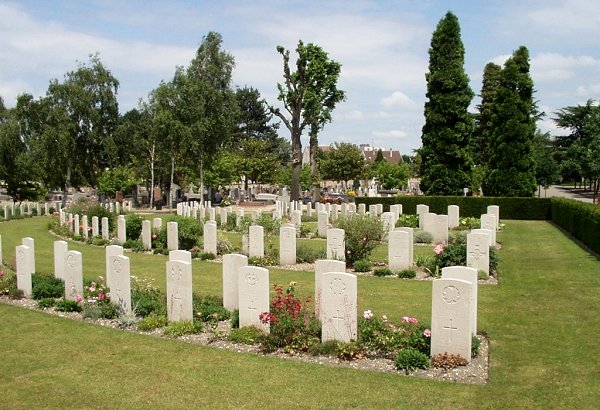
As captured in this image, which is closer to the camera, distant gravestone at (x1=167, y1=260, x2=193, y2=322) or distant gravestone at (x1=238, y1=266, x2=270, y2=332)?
distant gravestone at (x1=238, y1=266, x2=270, y2=332)

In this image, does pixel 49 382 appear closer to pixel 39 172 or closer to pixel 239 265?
pixel 239 265

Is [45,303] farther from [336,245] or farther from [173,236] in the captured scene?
[173,236]

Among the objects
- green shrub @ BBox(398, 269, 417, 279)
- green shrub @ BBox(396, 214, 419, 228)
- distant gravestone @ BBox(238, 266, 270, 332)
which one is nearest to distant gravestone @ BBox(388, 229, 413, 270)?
green shrub @ BBox(398, 269, 417, 279)

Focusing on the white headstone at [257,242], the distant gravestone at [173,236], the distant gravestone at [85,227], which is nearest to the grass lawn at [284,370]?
the white headstone at [257,242]

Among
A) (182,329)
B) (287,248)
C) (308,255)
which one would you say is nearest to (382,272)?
(308,255)

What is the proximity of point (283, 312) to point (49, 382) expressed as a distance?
3470 mm

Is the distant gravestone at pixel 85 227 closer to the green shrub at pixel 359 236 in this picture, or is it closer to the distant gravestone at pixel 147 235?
the distant gravestone at pixel 147 235

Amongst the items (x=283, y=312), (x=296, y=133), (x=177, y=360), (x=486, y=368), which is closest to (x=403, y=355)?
(x=486, y=368)

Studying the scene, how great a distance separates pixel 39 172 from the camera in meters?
48.5

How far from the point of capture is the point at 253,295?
9.32 metres

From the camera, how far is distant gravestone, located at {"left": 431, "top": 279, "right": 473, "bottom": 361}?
7.70m

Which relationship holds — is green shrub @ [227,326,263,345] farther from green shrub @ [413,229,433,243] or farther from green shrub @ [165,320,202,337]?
green shrub @ [413,229,433,243]

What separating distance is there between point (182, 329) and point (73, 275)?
3382mm

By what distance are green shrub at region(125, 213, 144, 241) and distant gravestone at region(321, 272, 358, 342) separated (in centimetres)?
1559
